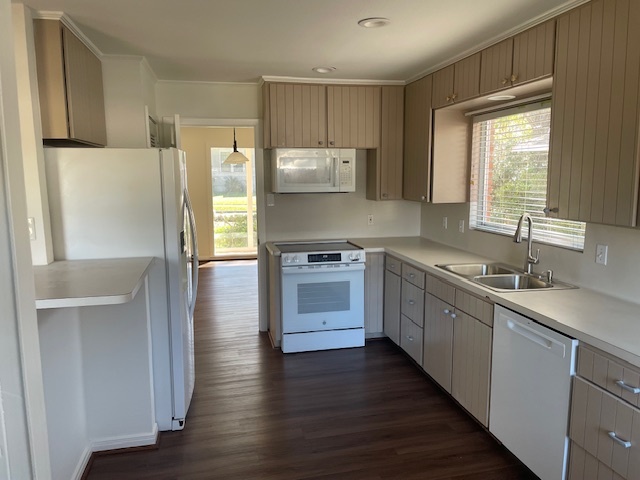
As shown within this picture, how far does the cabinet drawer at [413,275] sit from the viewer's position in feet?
11.2

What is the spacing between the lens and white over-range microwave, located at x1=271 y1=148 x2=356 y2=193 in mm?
4059

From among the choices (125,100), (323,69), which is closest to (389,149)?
(323,69)

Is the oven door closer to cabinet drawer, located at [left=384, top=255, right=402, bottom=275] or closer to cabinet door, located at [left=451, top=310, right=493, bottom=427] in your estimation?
cabinet drawer, located at [left=384, top=255, right=402, bottom=275]

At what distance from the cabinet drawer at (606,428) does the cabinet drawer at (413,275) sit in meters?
→ 1.54

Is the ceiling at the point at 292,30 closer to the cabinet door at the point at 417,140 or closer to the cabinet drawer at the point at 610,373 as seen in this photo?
the cabinet door at the point at 417,140

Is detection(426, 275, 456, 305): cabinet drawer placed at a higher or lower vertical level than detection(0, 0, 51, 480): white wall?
lower

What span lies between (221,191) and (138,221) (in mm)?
5863

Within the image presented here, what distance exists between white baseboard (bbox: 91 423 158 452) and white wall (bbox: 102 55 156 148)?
81.7 inches

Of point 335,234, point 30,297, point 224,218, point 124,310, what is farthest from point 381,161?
point 224,218

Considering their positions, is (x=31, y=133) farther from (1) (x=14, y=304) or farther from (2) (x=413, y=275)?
(2) (x=413, y=275)

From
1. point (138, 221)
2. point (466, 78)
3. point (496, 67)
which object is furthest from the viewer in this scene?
point (466, 78)

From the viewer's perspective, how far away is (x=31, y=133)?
237cm

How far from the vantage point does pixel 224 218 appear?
27.7 feet

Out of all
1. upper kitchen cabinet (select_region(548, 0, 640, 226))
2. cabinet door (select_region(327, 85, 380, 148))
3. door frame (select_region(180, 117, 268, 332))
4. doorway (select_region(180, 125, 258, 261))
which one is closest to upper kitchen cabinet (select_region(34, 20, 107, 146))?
door frame (select_region(180, 117, 268, 332))
